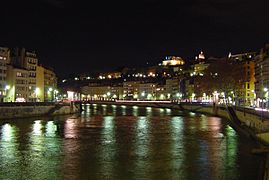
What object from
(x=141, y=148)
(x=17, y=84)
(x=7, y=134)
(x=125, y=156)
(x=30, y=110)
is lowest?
(x=125, y=156)

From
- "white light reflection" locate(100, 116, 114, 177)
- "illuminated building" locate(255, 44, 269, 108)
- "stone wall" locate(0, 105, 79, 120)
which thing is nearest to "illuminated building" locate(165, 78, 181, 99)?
"illuminated building" locate(255, 44, 269, 108)

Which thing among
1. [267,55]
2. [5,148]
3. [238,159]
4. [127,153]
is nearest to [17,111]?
[5,148]

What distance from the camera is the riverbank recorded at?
5694cm

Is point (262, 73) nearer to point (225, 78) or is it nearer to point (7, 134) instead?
point (225, 78)

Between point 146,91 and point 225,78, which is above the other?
point 146,91

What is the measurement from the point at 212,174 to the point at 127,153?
7.62m

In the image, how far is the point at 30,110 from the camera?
63.0 m

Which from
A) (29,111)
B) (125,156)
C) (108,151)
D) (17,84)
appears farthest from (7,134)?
(17,84)

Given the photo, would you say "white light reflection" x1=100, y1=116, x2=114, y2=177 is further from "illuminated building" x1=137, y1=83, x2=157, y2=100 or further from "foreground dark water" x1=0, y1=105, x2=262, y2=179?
"illuminated building" x1=137, y1=83, x2=157, y2=100

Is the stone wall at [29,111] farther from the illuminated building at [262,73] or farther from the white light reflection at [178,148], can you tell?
the illuminated building at [262,73]

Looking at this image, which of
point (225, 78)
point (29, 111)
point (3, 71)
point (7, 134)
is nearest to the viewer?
point (7, 134)

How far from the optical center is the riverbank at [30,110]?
56.9 metres

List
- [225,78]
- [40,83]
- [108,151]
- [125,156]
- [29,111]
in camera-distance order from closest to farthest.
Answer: [125,156]
[108,151]
[29,111]
[225,78]
[40,83]

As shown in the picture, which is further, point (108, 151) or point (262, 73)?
point (262, 73)
